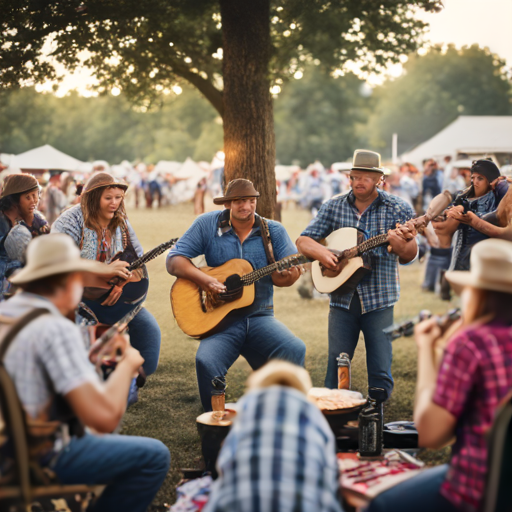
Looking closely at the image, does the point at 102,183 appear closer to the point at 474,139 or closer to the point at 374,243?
the point at 374,243

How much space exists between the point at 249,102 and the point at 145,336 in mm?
3053

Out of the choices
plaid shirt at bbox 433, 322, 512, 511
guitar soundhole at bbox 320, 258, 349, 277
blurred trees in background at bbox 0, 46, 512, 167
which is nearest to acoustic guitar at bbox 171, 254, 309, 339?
guitar soundhole at bbox 320, 258, 349, 277

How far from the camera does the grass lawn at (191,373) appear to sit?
537 centimetres

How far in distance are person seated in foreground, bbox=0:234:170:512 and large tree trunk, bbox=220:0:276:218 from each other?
13.8 ft

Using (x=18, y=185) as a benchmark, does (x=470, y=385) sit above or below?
below

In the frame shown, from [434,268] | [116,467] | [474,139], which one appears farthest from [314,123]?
[116,467]

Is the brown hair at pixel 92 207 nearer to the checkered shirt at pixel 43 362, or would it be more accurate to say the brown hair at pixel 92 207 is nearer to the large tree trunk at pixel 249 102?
the large tree trunk at pixel 249 102

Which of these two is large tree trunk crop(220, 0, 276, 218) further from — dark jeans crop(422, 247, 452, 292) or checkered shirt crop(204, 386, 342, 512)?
dark jeans crop(422, 247, 452, 292)

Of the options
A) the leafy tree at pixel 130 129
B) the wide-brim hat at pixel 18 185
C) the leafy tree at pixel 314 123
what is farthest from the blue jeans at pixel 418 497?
the leafy tree at pixel 130 129

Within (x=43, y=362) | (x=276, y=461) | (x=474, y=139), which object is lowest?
(x=276, y=461)

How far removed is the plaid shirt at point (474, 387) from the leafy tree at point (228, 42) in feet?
16.0

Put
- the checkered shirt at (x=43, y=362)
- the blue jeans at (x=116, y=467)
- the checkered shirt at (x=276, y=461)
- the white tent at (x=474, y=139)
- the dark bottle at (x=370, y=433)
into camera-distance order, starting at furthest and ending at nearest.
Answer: the white tent at (x=474, y=139) → the dark bottle at (x=370, y=433) → the blue jeans at (x=116, y=467) → the checkered shirt at (x=43, y=362) → the checkered shirt at (x=276, y=461)

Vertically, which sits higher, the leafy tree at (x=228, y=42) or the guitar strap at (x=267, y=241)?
the leafy tree at (x=228, y=42)

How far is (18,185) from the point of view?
19.1 ft
